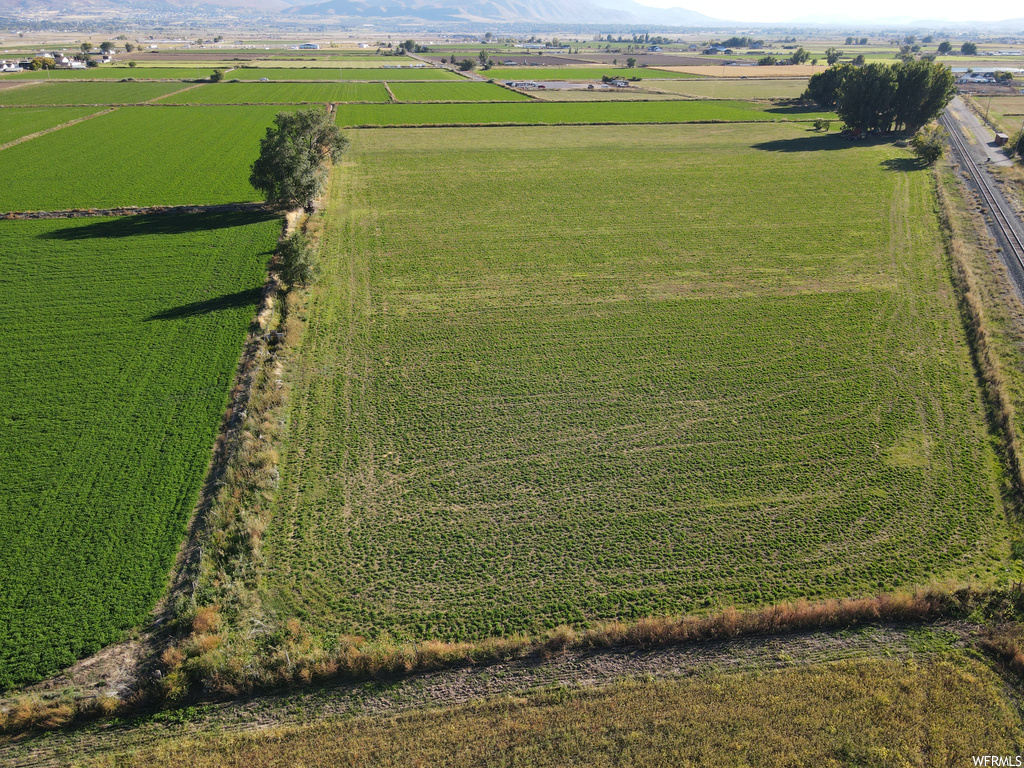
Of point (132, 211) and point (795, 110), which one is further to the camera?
point (795, 110)

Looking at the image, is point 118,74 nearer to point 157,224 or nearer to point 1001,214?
point 157,224

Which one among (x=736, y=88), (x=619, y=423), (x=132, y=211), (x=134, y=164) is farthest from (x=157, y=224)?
(x=736, y=88)

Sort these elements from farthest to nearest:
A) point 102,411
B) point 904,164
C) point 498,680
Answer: point 904,164
point 102,411
point 498,680

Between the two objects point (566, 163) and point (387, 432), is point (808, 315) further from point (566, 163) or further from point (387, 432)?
point (566, 163)

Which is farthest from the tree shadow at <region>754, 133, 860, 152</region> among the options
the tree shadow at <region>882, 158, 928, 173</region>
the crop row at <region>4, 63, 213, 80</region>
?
the crop row at <region>4, 63, 213, 80</region>

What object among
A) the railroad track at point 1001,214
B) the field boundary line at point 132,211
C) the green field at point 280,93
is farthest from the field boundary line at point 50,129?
the railroad track at point 1001,214

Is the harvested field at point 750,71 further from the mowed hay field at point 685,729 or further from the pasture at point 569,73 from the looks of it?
the mowed hay field at point 685,729
